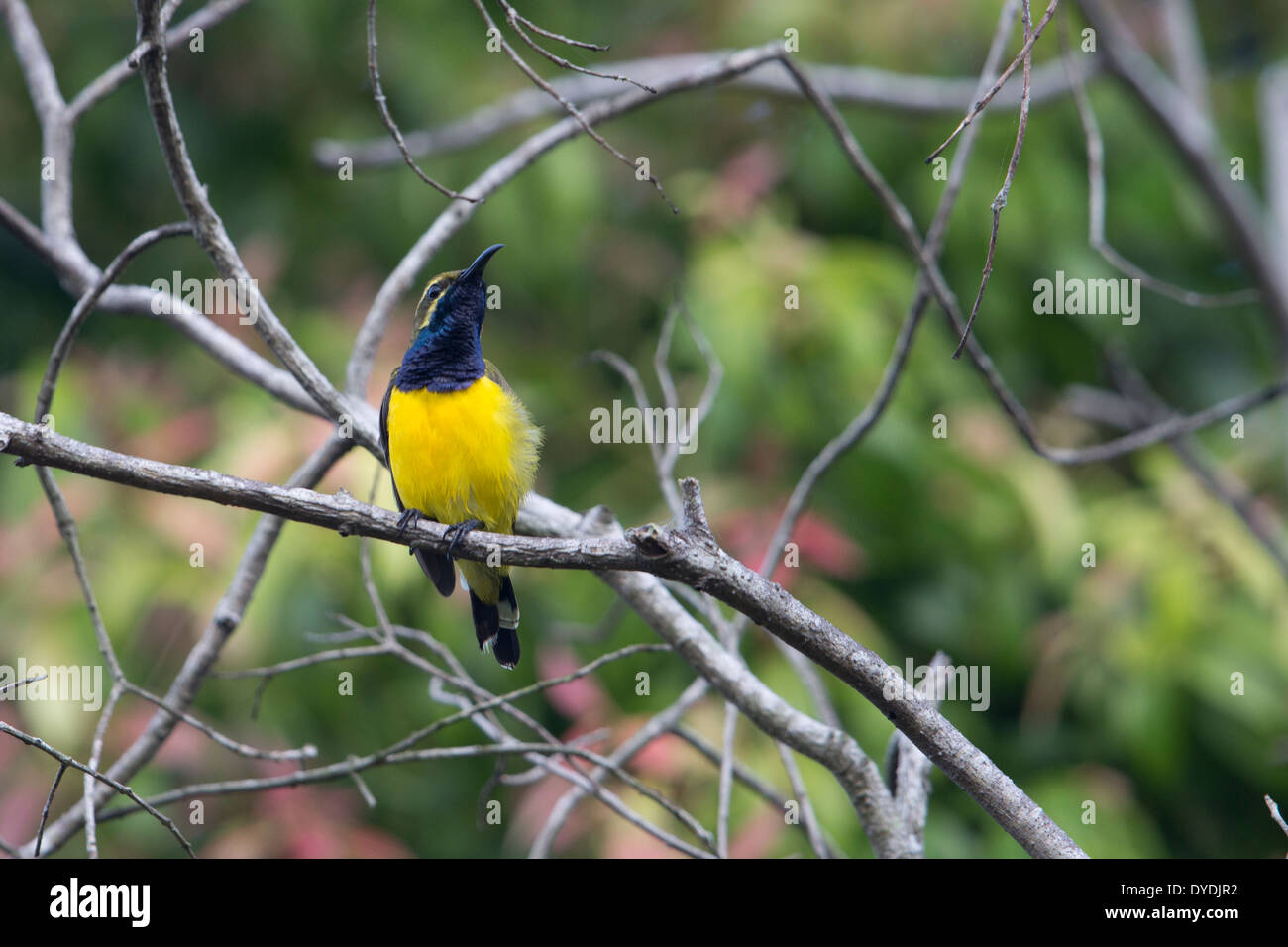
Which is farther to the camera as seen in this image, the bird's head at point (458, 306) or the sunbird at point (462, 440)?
the bird's head at point (458, 306)

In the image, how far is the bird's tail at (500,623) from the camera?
3412 millimetres

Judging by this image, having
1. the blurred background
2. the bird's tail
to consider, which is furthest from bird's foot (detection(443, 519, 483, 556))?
the blurred background

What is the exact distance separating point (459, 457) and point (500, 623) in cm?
59

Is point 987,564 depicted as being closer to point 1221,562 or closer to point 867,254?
point 1221,562

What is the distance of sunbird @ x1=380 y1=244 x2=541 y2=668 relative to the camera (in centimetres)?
308

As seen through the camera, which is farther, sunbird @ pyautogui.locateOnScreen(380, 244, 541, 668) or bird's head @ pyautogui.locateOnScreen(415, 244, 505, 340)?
bird's head @ pyautogui.locateOnScreen(415, 244, 505, 340)

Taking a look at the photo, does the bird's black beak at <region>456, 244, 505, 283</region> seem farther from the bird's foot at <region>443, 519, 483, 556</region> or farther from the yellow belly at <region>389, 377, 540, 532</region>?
the bird's foot at <region>443, 519, 483, 556</region>

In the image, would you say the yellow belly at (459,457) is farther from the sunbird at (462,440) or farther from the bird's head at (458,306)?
the bird's head at (458,306)

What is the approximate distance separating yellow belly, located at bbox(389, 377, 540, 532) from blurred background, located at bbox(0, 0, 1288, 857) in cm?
107

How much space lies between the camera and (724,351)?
4.90 metres

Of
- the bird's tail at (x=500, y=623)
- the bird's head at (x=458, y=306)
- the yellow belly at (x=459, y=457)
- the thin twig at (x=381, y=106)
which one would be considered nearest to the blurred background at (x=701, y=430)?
the bird's head at (x=458, y=306)

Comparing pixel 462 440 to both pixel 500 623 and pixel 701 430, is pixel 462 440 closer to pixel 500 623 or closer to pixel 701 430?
pixel 500 623

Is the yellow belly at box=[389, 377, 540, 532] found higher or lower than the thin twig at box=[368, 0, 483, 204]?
lower
